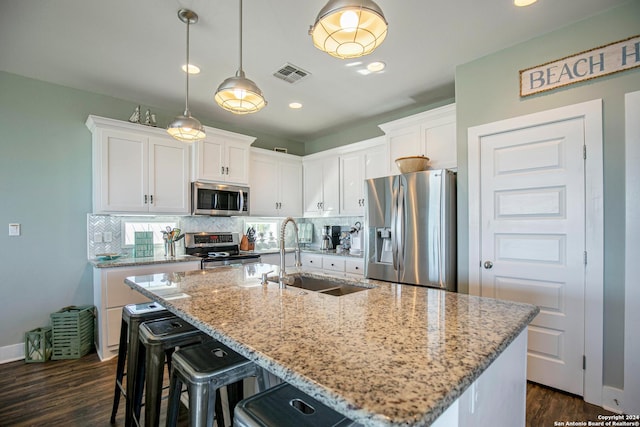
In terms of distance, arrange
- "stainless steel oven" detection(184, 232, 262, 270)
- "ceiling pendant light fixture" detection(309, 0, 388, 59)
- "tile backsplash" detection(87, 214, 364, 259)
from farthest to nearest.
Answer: "stainless steel oven" detection(184, 232, 262, 270), "tile backsplash" detection(87, 214, 364, 259), "ceiling pendant light fixture" detection(309, 0, 388, 59)

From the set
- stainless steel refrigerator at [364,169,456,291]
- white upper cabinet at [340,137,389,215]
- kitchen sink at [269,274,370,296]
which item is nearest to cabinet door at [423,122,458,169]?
stainless steel refrigerator at [364,169,456,291]

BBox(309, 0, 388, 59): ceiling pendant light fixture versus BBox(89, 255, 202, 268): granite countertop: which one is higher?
BBox(309, 0, 388, 59): ceiling pendant light fixture

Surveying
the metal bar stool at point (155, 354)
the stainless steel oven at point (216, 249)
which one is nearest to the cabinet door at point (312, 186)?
the stainless steel oven at point (216, 249)

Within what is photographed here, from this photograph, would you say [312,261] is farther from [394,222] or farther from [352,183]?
[394,222]

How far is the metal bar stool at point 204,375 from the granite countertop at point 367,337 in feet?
0.63

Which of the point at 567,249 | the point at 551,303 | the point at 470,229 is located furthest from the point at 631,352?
the point at 470,229

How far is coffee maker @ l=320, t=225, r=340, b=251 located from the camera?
4.57 m

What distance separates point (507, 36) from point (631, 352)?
235 cm

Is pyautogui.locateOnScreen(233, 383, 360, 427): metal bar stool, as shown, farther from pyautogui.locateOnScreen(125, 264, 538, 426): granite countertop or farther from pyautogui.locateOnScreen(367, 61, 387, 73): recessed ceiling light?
pyautogui.locateOnScreen(367, 61, 387, 73): recessed ceiling light

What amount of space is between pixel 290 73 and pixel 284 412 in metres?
2.75

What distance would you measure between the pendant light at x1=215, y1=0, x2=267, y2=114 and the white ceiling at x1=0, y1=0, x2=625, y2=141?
677mm

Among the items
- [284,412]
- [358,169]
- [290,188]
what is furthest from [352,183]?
[284,412]

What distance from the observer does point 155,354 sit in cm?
148

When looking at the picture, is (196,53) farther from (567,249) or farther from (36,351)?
(567,249)
